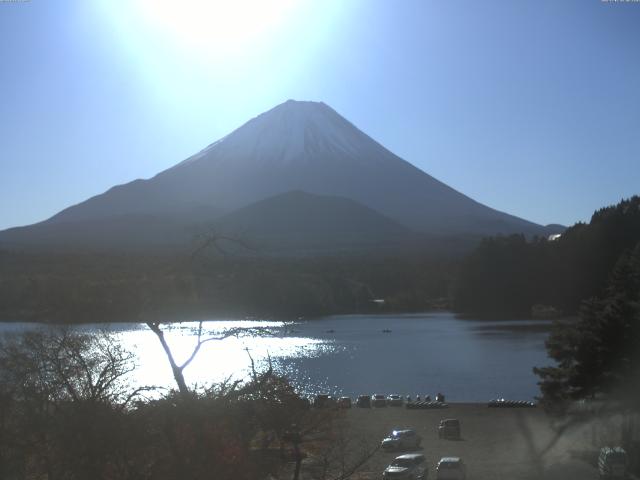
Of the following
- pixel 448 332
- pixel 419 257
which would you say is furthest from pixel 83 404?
pixel 419 257

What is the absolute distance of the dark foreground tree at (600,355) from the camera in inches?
410

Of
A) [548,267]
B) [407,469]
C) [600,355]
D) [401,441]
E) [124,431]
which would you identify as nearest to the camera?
[124,431]

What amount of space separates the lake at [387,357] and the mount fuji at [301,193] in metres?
35.3

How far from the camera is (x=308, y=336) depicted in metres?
38.5

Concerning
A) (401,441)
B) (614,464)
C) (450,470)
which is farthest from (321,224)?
(614,464)

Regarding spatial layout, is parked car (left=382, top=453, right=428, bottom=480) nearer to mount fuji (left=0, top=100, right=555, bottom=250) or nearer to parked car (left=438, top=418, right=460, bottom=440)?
parked car (left=438, top=418, right=460, bottom=440)

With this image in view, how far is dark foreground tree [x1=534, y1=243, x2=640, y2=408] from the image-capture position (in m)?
10.4

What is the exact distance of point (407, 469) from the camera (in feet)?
30.0

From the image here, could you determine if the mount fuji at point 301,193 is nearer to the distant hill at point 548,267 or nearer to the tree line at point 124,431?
the distant hill at point 548,267

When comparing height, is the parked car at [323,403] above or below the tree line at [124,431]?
below

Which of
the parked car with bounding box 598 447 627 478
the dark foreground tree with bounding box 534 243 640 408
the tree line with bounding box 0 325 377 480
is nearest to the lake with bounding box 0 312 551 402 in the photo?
the dark foreground tree with bounding box 534 243 640 408

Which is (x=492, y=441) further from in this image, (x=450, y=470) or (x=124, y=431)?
(x=124, y=431)

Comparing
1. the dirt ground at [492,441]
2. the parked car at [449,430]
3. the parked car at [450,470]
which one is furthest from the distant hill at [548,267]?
the parked car at [450,470]

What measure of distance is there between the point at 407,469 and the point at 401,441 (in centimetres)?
237
